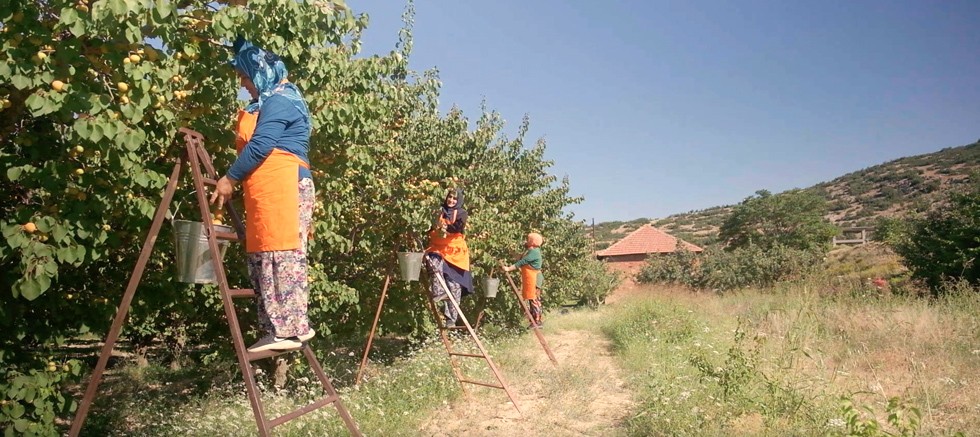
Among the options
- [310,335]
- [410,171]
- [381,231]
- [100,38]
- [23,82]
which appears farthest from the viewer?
[410,171]

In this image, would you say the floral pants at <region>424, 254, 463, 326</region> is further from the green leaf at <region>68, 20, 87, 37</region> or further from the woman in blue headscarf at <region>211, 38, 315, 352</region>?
the green leaf at <region>68, 20, 87, 37</region>

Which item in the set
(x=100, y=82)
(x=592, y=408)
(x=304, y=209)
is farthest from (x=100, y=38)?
(x=592, y=408)

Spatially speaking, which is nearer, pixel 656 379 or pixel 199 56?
pixel 199 56

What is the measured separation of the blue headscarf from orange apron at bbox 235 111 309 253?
1.23 ft

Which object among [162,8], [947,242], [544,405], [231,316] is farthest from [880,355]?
[947,242]

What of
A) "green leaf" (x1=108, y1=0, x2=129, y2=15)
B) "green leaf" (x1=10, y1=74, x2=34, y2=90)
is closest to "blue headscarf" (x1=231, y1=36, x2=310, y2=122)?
"green leaf" (x1=108, y1=0, x2=129, y2=15)

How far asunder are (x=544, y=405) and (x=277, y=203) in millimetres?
4210

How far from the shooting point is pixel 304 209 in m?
3.50

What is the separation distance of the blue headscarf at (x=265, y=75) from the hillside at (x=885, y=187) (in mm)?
65876

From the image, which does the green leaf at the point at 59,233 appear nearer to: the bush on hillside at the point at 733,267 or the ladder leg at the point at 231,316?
the ladder leg at the point at 231,316

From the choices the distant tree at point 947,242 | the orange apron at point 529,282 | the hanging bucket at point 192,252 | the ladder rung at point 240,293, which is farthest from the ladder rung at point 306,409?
the distant tree at point 947,242

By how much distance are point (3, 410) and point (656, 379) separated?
5.66m

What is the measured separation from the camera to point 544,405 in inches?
253

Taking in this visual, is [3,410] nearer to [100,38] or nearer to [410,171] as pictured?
[100,38]
